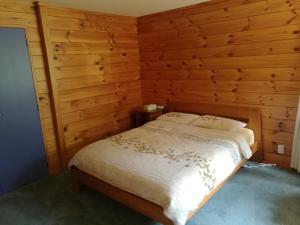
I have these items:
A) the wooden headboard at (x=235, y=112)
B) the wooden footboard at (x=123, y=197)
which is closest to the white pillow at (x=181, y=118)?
the wooden headboard at (x=235, y=112)

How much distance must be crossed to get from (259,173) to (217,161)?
970mm

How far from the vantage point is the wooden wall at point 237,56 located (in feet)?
8.76

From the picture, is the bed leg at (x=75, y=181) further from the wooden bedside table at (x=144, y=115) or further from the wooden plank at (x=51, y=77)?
the wooden bedside table at (x=144, y=115)

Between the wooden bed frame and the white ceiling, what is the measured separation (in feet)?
4.83

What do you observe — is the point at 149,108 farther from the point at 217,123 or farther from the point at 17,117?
the point at 17,117

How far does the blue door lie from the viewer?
2572 millimetres

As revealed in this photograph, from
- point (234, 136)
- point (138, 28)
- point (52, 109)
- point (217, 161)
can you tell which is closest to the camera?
point (217, 161)

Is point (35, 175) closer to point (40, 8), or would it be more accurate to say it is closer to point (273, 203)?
point (40, 8)

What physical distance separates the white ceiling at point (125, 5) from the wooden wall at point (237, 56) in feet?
0.74

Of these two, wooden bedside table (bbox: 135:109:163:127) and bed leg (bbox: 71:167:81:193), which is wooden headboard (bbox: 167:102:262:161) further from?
bed leg (bbox: 71:167:81:193)

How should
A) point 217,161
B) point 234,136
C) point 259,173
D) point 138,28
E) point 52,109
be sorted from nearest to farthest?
1. point 217,161
2. point 234,136
3. point 259,173
4. point 52,109
5. point 138,28

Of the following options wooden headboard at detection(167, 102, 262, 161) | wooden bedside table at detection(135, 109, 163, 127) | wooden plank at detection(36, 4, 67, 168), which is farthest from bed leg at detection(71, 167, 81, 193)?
wooden headboard at detection(167, 102, 262, 161)

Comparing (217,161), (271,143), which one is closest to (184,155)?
(217,161)

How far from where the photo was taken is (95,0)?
2.75 metres
